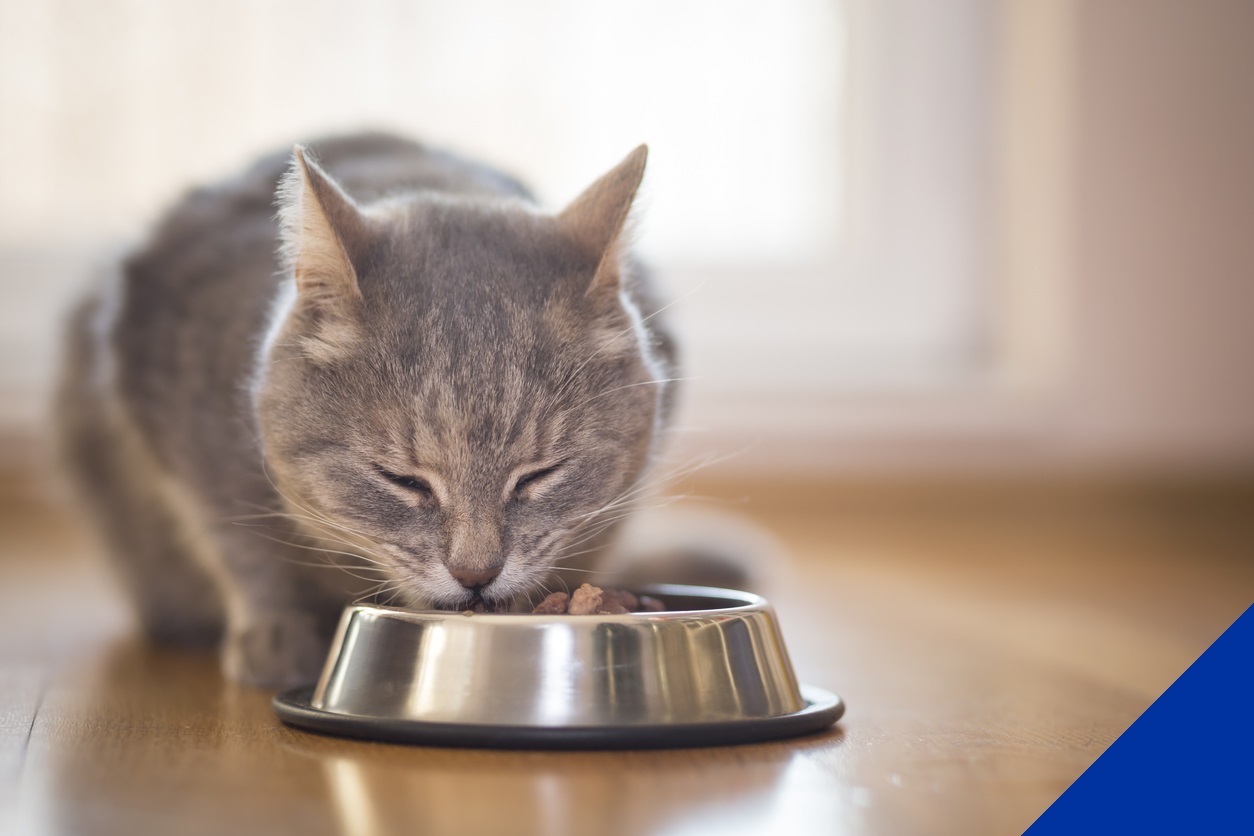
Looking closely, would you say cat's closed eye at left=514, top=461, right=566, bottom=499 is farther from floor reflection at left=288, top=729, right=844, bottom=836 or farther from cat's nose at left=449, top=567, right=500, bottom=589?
floor reflection at left=288, top=729, right=844, bottom=836

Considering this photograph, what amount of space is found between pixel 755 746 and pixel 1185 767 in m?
0.35

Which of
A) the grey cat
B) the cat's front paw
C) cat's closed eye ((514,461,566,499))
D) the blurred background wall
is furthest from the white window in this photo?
cat's closed eye ((514,461,566,499))

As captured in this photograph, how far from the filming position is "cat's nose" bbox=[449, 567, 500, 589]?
1.23 metres

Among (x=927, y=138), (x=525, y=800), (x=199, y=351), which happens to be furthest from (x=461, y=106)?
(x=525, y=800)

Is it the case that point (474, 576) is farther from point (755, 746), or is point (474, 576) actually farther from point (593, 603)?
point (755, 746)

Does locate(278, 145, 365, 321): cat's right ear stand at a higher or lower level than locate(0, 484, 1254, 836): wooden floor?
higher

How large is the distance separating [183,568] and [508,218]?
769mm

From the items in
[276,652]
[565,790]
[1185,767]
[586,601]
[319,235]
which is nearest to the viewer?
[565,790]

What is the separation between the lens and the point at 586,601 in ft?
3.98

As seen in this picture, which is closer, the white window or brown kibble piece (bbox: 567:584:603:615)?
brown kibble piece (bbox: 567:584:603:615)

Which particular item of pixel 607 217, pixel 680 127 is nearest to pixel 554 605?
pixel 607 217

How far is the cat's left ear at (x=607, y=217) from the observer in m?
1.40

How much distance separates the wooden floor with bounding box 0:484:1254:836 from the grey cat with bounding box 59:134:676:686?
19cm

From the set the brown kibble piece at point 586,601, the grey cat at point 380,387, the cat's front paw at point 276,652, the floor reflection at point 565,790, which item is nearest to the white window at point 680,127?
the grey cat at point 380,387
